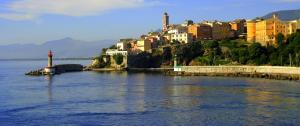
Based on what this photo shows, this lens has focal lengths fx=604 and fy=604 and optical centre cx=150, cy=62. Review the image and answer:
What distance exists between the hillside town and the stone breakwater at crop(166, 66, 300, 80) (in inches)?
144

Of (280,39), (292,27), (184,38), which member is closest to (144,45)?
A: (184,38)

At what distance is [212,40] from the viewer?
76312mm

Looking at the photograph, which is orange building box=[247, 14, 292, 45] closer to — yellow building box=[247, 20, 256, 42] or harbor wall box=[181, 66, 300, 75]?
yellow building box=[247, 20, 256, 42]

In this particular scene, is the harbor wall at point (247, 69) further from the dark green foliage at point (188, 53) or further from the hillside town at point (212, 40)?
the dark green foliage at point (188, 53)

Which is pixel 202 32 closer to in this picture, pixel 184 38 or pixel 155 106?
pixel 184 38

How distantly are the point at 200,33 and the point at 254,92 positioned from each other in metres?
49.8

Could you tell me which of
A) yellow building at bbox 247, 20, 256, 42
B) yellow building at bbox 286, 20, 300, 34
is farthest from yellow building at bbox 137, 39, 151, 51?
yellow building at bbox 286, 20, 300, 34

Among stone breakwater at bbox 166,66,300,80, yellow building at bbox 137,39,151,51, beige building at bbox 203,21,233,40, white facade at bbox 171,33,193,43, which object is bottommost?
stone breakwater at bbox 166,66,300,80

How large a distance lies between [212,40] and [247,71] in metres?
21.1

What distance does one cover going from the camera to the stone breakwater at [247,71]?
48.3 m

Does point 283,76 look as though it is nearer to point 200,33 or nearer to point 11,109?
point 11,109

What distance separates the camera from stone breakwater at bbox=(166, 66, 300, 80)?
48.3 metres

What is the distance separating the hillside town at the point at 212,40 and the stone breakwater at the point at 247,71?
3.66 metres

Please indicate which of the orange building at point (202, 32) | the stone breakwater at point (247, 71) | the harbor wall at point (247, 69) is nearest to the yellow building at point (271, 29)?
the harbor wall at point (247, 69)
